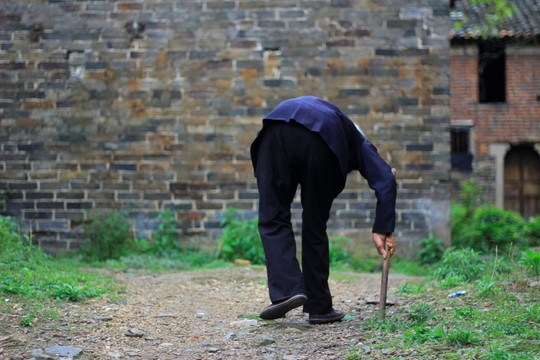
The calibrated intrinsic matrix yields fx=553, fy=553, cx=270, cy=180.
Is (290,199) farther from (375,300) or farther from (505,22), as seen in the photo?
(505,22)

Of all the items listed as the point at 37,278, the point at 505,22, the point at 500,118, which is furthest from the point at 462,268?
the point at 505,22

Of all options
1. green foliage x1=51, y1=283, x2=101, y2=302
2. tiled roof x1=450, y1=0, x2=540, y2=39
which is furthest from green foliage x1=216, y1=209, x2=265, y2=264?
tiled roof x1=450, y1=0, x2=540, y2=39

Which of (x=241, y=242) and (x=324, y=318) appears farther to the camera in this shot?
(x=241, y=242)

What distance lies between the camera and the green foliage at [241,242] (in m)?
6.29

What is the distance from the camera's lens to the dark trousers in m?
3.12

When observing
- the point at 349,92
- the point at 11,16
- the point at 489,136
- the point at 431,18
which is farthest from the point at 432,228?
the point at 489,136

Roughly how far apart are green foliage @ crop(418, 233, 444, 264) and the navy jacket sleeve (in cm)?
352

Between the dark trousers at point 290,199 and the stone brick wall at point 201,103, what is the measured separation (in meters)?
3.28

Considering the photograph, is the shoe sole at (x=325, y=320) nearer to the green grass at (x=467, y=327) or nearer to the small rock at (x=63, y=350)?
the green grass at (x=467, y=327)

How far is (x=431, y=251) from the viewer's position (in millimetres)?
6438

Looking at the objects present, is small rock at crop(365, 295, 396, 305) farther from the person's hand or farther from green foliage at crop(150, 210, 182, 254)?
green foliage at crop(150, 210, 182, 254)

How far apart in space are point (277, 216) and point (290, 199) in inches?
6.2

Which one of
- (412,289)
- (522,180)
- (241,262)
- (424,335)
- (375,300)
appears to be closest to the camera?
(424,335)

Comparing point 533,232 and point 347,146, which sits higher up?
point 347,146
